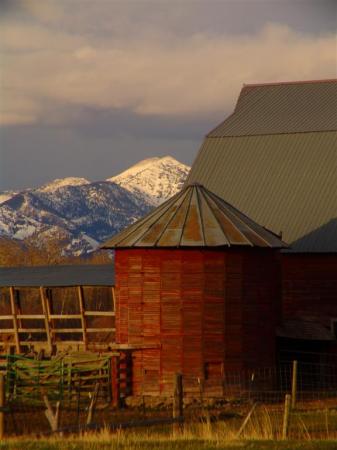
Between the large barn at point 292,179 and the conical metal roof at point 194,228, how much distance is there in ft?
15.8

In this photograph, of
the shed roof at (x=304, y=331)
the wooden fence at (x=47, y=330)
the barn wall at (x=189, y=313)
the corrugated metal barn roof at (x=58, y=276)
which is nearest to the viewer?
the barn wall at (x=189, y=313)

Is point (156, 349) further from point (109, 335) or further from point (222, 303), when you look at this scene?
point (109, 335)

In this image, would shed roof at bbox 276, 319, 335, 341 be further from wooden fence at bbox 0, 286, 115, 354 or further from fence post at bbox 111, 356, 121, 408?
wooden fence at bbox 0, 286, 115, 354

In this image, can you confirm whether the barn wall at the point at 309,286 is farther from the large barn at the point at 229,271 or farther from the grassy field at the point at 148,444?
the grassy field at the point at 148,444

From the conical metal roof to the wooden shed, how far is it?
4 cm

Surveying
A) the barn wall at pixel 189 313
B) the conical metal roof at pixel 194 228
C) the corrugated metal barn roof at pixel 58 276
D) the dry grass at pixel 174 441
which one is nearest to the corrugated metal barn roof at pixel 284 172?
the corrugated metal barn roof at pixel 58 276

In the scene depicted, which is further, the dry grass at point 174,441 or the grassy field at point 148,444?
the dry grass at point 174,441

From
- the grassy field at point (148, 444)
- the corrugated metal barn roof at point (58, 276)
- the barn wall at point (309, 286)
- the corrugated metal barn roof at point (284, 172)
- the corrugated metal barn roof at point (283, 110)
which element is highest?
the corrugated metal barn roof at point (283, 110)

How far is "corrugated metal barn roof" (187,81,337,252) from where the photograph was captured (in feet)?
162

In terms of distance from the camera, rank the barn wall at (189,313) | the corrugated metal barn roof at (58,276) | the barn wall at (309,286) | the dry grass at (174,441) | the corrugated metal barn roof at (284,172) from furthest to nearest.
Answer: the corrugated metal barn roof at (58,276) < the corrugated metal barn roof at (284,172) < the barn wall at (309,286) < the barn wall at (189,313) < the dry grass at (174,441)

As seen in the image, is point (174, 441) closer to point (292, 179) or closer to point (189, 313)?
point (189, 313)

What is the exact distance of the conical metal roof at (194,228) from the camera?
131 feet

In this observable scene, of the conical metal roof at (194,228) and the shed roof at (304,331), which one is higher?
the conical metal roof at (194,228)

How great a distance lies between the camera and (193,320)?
131 ft
